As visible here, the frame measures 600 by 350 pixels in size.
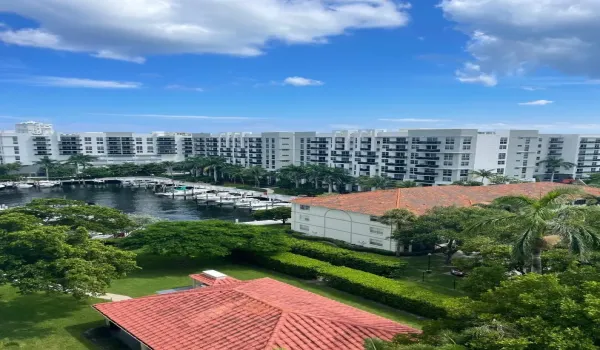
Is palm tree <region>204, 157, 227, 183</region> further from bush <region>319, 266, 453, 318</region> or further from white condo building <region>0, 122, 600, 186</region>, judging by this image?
bush <region>319, 266, 453, 318</region>

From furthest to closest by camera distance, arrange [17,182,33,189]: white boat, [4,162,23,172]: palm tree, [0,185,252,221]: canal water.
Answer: [4,162,23,172]: palm tree < [17,182,33,189]: white boat < [0,185,252,221]: canal water

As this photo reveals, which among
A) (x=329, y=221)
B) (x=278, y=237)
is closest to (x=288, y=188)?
(x=329, y=221)

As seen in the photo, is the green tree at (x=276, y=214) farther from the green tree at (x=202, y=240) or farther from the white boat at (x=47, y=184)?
the white boat at (x=47, y=184)

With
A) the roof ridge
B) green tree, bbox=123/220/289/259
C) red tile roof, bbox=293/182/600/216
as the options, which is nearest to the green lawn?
green tree, bbox=123/220/289/259

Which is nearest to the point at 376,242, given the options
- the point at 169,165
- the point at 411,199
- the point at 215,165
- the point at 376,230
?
the point at 376,230

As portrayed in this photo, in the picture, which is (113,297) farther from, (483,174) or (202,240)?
(483,174)

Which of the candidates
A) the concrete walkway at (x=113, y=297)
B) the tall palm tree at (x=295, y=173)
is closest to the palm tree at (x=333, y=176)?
the tall palm tree at (x=295, y=173)

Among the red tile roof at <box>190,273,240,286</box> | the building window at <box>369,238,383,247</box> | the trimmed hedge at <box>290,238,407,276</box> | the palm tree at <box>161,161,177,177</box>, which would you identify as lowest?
the palm tree at <box>161,161,177,177</box>
